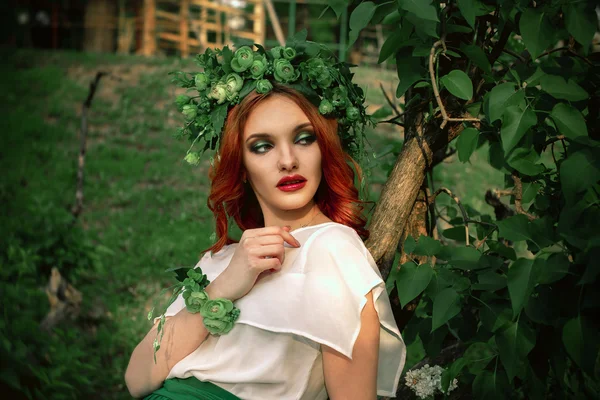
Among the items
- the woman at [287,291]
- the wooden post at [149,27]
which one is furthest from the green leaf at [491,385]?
the wooden post at [149,27]

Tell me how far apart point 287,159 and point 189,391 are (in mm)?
804

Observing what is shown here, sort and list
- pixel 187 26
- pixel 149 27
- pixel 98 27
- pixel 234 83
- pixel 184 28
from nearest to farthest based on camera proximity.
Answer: pixel 234 83 → pixel 98 27 → pixel 149 27 → pixel 184 28 → pixel 187 26

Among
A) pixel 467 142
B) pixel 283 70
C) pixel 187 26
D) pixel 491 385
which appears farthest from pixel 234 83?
pixel 187 26

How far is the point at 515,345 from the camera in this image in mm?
1692

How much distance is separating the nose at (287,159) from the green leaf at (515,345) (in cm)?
81

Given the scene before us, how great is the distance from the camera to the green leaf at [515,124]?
5.28 feet

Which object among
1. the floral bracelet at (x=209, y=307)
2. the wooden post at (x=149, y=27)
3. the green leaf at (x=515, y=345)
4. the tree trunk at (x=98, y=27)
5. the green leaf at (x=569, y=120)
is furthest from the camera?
the wooden post at (x=149, y=27)

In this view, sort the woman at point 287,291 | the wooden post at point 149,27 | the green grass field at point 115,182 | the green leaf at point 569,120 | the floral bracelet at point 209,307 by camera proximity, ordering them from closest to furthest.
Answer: the green leaf at point 569,120, the woman at point 287,291, the floral bracelet at point 209,307, the green grass field at point 115,182, the wooden post at point 149,27

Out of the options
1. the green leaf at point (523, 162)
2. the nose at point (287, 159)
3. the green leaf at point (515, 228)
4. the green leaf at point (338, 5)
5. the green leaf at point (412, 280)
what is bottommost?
the green leaf at point (412, 280)

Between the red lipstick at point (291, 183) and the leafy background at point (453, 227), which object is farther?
the red lipstick at point (291, 183)

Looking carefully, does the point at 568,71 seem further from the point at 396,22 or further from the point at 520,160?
the point at 396,22

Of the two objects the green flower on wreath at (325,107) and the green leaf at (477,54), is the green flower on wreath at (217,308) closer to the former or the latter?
the green flower on wreath at (325,107)

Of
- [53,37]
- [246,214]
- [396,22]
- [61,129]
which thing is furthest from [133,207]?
[53,37]

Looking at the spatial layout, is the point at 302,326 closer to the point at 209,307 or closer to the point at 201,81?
the point at 209,307
